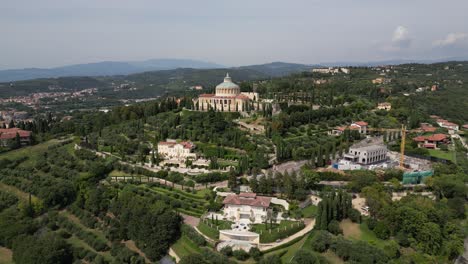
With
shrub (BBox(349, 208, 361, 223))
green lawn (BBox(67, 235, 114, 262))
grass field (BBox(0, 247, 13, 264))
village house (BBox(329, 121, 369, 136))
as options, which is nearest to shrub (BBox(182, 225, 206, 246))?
green lawn (BBox(67, 235, 114, 262))

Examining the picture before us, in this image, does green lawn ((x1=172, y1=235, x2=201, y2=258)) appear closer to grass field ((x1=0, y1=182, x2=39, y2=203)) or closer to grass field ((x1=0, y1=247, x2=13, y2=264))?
grass field ((x1=0, y1=247, x2=13, y2=264))

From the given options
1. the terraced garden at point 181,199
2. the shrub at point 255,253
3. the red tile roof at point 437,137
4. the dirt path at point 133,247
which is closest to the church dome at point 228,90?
the terraced garden at point 181,199

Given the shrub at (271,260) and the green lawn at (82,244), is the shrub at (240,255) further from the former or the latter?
the green lawn at (82,244)

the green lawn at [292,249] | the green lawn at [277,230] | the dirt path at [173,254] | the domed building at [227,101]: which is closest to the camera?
the green lawn at [292,249]

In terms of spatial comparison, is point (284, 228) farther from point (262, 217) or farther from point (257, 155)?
point (257, 155)

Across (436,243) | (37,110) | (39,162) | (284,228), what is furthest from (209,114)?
(37,110)

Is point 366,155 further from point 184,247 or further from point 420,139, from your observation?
point 184,247

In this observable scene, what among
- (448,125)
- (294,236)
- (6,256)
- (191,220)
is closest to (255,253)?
(294,236)
